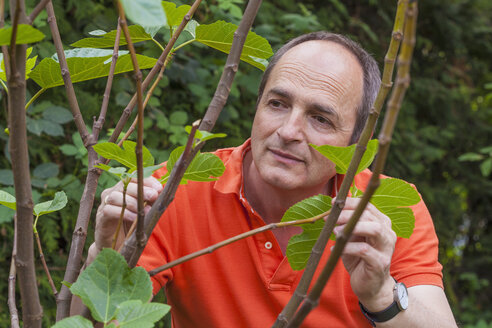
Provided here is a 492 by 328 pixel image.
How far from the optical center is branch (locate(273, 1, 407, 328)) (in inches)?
20.3

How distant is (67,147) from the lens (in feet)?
6.82

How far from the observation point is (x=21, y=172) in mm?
527

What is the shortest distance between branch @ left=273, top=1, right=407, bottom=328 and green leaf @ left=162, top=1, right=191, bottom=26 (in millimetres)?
301

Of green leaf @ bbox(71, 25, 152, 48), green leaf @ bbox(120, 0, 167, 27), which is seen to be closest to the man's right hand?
green leaf @ bbox(71, 25, 152, 48)

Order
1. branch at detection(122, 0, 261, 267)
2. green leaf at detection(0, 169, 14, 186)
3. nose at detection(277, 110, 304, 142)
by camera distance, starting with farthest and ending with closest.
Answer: green leaf at detection(0, 169, 14, 186)
nose at detection(277, 110, 304, 142)
branch at detection(122, 0, 261, 267)

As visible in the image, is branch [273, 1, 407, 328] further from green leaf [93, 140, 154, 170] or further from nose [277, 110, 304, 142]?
nose [277, 110, 304, 142]

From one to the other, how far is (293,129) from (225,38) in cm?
79

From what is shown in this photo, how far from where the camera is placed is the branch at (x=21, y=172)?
1.64ft

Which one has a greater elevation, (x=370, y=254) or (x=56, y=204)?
(x=56, y=204)

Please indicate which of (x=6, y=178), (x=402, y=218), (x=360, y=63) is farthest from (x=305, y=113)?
(x=6, y=178)

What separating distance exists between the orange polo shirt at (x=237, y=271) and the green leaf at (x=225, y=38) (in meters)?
0.90

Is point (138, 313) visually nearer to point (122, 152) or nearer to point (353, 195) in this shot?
point (122, 152)

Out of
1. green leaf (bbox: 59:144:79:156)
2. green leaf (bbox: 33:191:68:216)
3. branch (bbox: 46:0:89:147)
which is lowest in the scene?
green leaf (bbox: 59:144:79:156)

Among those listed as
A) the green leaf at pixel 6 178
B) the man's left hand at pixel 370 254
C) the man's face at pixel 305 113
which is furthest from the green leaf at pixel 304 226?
the green leaf at pixel 6 178
